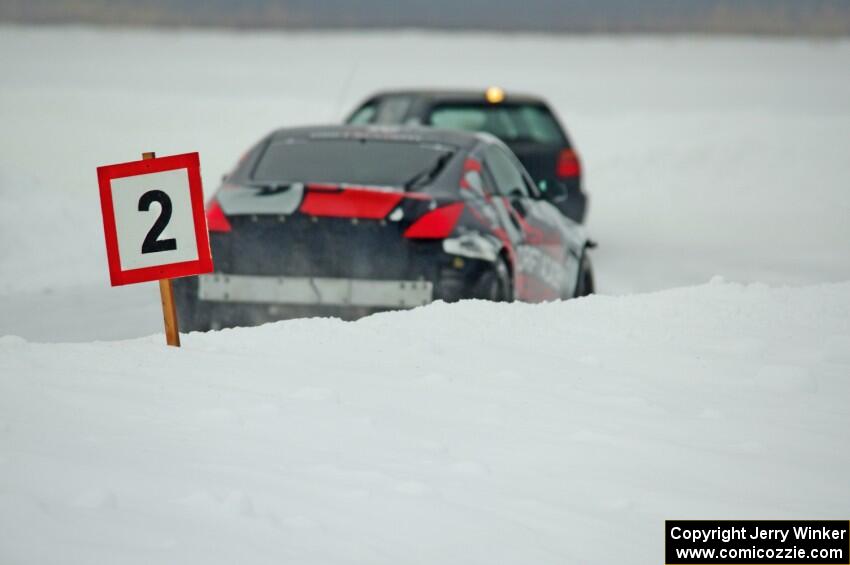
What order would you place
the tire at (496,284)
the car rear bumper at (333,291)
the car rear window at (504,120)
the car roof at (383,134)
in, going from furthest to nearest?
the car rear window at (504,120) → the car roof at (383,134) → the tire at (496,284) → the car rear bumper at (333,291)

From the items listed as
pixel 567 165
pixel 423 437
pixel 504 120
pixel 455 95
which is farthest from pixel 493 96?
pixel 423 437

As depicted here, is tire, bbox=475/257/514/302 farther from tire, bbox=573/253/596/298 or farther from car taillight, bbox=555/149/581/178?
car taillight, bbox=555/149/581/178

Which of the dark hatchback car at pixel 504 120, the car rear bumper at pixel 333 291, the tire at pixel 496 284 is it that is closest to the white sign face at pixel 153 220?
the car rear bumper at pixel 333 291

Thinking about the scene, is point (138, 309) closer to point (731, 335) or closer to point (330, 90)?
point (731, 335)

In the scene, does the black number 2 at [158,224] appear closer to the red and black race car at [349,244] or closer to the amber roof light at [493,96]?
the red and black race car at [349,244]

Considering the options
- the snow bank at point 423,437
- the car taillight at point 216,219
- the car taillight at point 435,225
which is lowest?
the snow bank at point 423,437

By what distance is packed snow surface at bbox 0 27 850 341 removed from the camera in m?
13.8

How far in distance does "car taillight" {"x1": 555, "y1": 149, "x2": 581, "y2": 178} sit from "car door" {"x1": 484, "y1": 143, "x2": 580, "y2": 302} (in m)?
4.54

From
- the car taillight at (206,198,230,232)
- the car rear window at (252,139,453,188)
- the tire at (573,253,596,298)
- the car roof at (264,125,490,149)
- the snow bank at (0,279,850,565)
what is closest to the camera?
the snow bank at (0,279,850,565)

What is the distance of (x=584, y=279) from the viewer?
423 inches

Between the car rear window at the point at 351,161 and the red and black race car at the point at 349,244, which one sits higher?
the car rear window at the point at 351,161

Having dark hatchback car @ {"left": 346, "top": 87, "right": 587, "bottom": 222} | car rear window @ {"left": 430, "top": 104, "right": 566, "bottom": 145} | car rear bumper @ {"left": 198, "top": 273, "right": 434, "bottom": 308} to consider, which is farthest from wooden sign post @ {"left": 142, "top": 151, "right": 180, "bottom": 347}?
car rear window @ {"left": 430, "top": 104, "right": 566, "bottom": 145}

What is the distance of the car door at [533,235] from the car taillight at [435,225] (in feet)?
2.08

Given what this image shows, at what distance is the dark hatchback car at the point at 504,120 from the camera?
14656 mm
